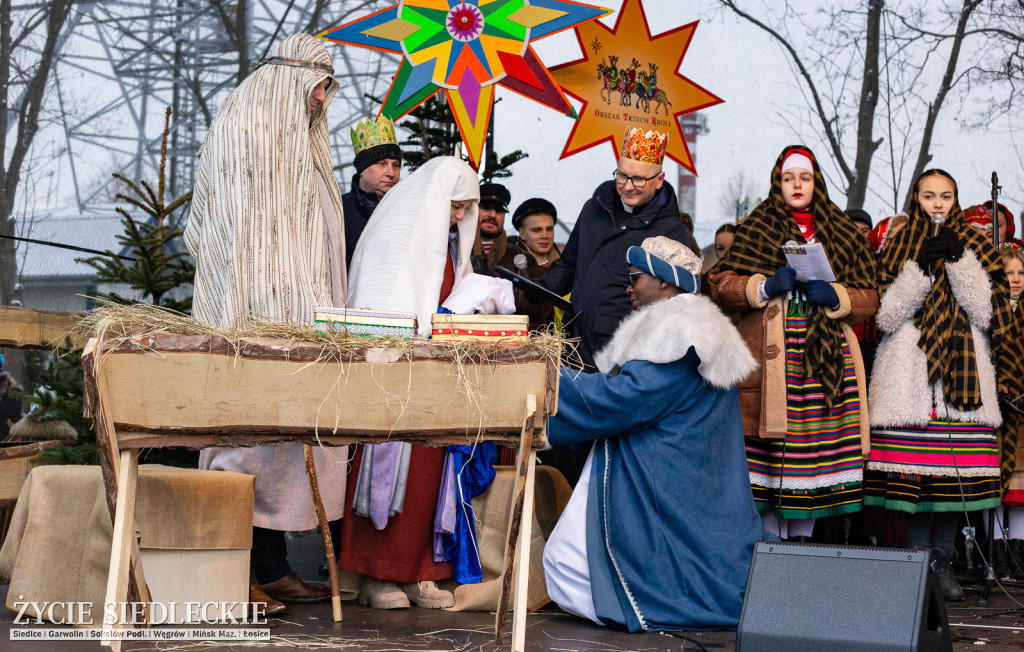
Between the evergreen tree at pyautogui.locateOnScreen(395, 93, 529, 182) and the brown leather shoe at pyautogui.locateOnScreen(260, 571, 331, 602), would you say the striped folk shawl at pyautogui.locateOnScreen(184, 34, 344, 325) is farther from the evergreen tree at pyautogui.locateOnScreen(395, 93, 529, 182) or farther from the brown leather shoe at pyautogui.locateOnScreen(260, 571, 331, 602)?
the evergreen tree at pyautogui.locateOnScreen(395, 93, 529, 182)

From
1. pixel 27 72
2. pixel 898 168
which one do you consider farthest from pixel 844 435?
pixel 27 72

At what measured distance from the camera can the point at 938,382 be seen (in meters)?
4.61

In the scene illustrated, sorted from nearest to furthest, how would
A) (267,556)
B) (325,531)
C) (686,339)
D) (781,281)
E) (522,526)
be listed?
(522,526) < (686,339) < (325,531) < (267,556) < (781,281)

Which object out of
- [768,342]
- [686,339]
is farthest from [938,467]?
[686,339]

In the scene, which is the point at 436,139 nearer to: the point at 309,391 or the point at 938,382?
the point at 938,382

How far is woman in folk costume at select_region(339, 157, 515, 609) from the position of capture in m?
3.90

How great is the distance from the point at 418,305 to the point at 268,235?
630mm

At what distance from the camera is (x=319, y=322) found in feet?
10.2

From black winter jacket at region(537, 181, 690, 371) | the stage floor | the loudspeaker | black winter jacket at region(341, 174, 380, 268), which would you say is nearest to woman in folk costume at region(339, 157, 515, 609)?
the stage floor

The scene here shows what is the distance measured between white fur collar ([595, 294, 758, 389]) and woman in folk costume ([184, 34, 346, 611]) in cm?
118

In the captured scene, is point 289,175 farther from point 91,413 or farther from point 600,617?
point 600,617

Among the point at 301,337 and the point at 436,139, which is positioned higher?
the point at 436,139

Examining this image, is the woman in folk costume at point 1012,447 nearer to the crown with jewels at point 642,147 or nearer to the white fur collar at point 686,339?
the crown with jewels at point 642,147

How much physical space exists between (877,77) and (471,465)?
425 cm
